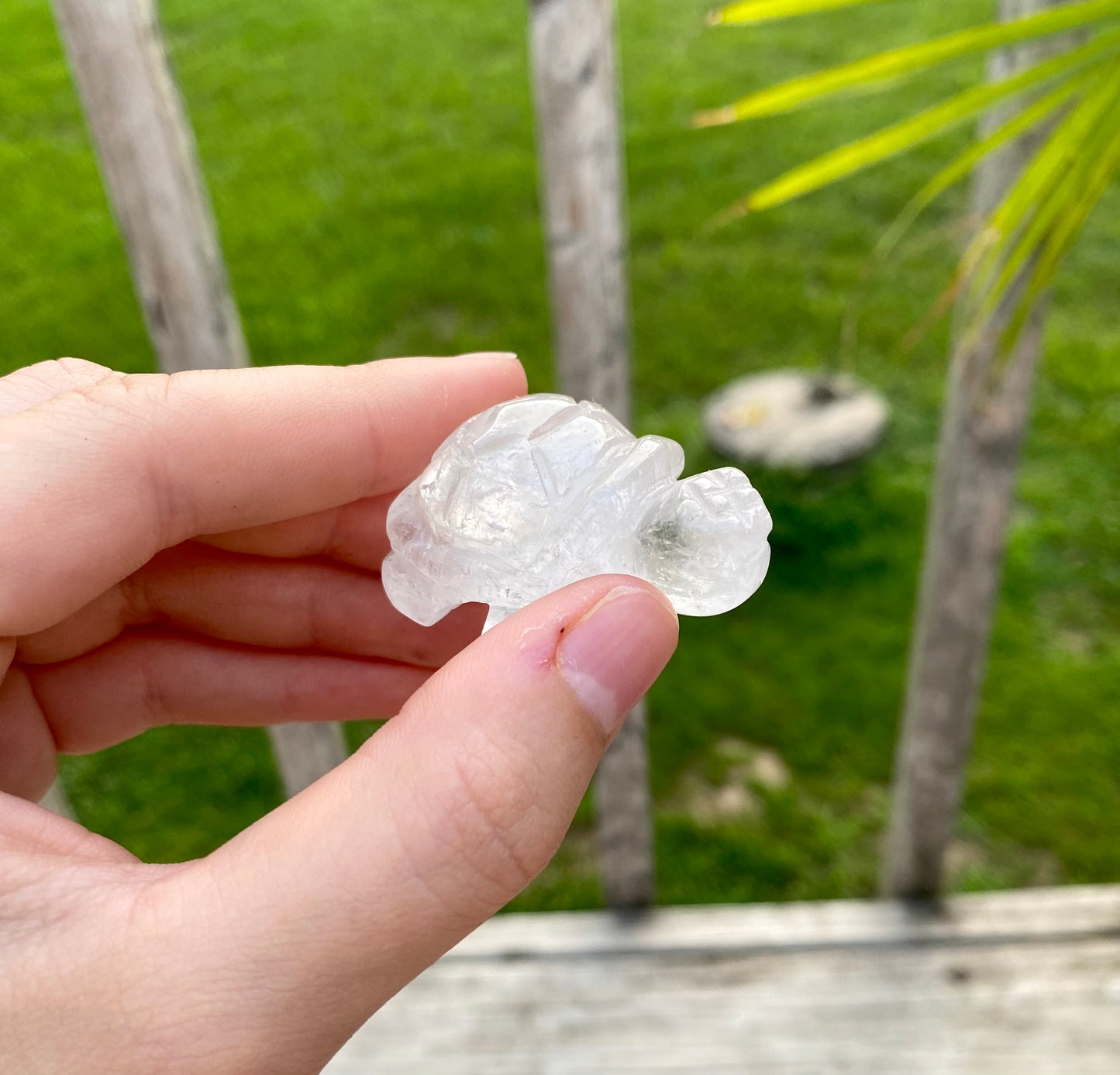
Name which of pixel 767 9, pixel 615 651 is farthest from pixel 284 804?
pixel 767 9

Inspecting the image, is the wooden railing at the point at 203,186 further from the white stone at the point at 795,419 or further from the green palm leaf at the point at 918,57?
the white stone at the point at 795,419

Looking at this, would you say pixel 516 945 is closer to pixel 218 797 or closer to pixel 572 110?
pixel 218 797

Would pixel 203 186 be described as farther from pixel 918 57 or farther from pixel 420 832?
pixel 420 832

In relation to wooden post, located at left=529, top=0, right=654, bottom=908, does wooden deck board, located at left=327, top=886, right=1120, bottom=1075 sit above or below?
below

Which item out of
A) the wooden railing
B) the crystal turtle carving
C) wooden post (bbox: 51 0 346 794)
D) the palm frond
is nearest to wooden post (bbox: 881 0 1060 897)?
the palm frond

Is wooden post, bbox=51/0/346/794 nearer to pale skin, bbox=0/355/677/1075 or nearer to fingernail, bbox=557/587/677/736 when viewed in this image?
pale skin, bbox=0/355/677/1075

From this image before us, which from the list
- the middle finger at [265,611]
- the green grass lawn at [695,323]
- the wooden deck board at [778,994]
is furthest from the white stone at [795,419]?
the middle finger at [265,611]

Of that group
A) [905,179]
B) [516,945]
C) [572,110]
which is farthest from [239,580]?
[905,179]
